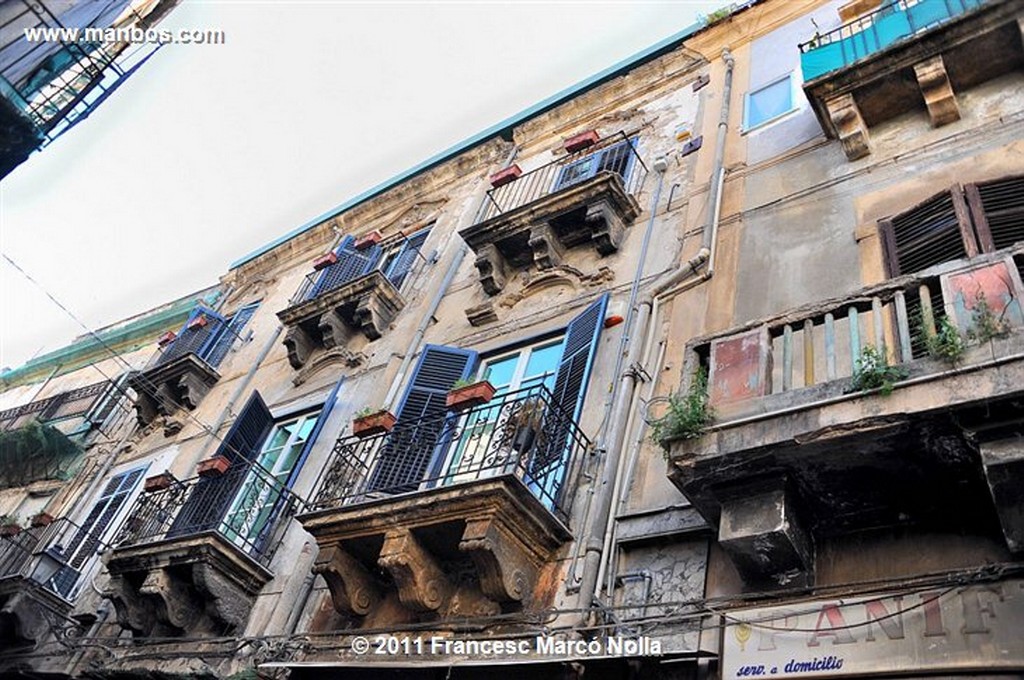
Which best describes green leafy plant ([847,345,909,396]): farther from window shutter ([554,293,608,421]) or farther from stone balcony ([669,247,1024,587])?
window shutter ([554,293,608,421])

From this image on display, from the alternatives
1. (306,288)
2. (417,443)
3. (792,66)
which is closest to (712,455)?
(417,443)

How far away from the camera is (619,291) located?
9.41m

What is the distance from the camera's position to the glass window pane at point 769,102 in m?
10.5

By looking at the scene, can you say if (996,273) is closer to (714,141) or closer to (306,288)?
(714,141)

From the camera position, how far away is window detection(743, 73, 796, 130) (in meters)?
10.4

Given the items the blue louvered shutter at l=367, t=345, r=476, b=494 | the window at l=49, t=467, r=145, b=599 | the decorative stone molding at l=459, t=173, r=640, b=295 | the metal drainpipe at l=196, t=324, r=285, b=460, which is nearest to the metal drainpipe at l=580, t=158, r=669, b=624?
the decorative stone molding at l=459, t=173, r=640, b=295

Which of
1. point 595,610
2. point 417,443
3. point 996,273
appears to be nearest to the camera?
point 996,273

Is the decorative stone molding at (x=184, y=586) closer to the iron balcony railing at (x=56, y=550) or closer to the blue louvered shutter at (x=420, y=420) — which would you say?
the blue louvered shutter at (x=420, y=420)

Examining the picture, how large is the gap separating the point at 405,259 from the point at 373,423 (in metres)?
6.10

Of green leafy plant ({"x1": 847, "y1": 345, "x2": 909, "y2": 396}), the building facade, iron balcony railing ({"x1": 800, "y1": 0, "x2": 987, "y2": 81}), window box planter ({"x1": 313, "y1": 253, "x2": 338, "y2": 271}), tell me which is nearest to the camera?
green leafy plant ({"x1": 847, "y1": 345, "x2": 909, "y2": 396})

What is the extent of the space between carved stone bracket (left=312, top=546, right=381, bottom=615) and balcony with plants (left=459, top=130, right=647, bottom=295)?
188 inches

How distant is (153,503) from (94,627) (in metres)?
1.96

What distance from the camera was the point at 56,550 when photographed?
12445 mm

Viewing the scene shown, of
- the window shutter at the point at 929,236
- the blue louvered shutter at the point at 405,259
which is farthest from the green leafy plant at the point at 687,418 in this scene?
the blue louvered shutter at the point at 405,259
